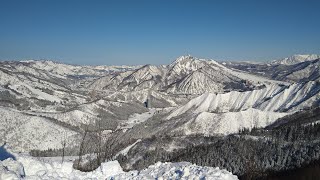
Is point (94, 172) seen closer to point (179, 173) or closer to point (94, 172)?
point (94, 172)

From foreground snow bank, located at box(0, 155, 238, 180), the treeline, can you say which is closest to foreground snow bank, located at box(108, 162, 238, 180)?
foreground snow bank, located at box(0, 155, 238, 180)

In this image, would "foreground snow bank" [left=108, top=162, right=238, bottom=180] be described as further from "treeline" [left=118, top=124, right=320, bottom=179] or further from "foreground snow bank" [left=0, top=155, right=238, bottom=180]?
"treeline" [left=118, top=124, right=320, bottom=179]

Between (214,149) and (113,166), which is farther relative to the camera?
(214,149)

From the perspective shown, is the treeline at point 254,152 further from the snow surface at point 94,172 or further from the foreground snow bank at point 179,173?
the snow surface at point 94,172

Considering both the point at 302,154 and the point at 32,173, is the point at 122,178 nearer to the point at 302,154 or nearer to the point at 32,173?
the point at 32,173

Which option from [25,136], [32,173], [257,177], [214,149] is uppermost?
[32,173]

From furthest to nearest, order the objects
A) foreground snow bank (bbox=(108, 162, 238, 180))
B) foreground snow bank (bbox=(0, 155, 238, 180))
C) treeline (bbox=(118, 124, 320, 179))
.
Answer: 1. treeline (bbox=(118, 124, 320, 179))
2. foreground snow bank (bbox=(108, 162, 238, 180))
3. foreground snow bank (bbox=(0, 155, 238, 180))

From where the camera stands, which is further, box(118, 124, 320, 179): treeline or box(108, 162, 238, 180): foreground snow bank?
box(118, 124, 320, 179): treeline

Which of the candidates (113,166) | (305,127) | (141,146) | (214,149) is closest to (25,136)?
(141,146)
